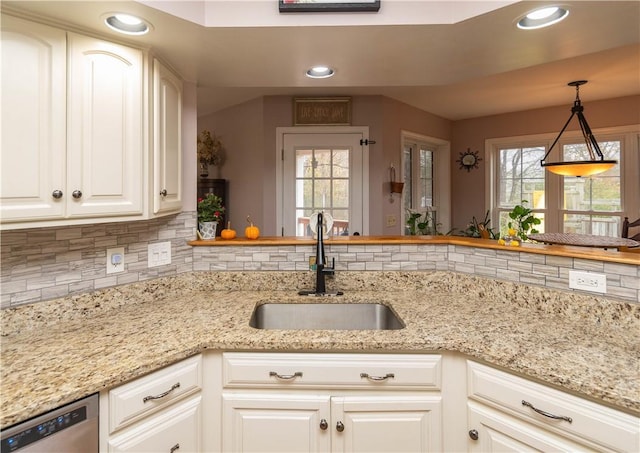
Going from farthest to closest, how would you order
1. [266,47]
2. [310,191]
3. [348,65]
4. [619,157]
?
[619,157]
[310,191]
[348,65]
[266,47]

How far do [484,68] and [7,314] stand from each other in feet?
8.05

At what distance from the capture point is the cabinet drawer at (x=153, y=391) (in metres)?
1.15

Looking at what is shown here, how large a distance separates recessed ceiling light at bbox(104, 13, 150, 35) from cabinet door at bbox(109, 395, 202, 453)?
1436 mm

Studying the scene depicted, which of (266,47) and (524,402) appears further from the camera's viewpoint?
(266,47)

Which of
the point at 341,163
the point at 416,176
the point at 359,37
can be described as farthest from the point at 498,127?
the point at 359,37

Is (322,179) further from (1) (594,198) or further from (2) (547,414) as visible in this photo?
(1) (594,198)

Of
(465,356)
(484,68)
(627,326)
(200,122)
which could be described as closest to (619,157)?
(484,68)

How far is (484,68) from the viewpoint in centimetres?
195

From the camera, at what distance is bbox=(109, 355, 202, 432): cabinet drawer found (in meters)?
1.15

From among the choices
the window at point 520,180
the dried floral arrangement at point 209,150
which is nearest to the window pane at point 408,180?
the window at point 520,180

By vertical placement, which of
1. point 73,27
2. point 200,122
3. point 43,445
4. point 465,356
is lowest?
point 43,445

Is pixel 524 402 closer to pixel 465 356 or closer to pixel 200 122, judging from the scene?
pixel 465 356

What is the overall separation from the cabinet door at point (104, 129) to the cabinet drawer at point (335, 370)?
0.81m

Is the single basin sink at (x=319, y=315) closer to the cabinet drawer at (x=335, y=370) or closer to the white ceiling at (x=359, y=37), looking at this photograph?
the cabinet drawer at (x=335, y=370)
